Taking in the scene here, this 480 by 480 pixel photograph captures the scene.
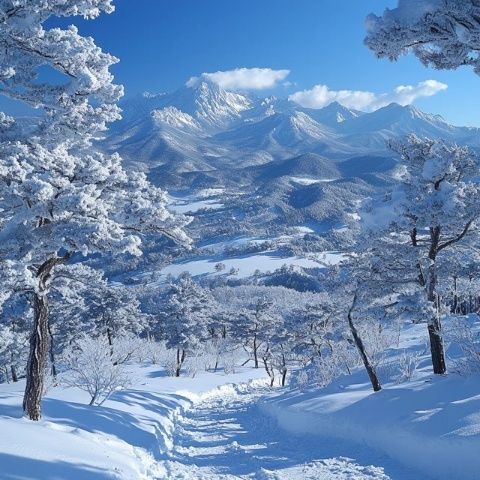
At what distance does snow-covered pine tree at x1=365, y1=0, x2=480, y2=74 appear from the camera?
20.0 feet

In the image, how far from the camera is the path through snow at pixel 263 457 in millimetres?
10398

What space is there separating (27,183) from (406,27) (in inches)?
270

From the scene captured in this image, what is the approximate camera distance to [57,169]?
32.0 ft

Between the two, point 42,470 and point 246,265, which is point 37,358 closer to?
point 42,470

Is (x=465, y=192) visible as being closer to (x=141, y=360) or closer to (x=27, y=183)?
(x=27, y=183)

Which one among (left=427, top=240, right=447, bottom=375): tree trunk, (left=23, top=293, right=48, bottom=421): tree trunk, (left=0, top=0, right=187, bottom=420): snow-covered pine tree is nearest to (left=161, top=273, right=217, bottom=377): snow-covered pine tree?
(left=427, top=240, right=447, bottom=375): tree trunk

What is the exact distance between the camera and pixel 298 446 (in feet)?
43.7

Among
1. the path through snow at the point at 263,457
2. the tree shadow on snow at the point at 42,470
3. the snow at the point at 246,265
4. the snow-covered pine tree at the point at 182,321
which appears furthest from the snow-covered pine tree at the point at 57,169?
the snow at the point at 246,265

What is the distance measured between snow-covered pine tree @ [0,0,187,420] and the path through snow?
4.35 meters

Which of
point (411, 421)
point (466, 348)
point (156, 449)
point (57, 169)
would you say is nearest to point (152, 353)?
point (156, 449)

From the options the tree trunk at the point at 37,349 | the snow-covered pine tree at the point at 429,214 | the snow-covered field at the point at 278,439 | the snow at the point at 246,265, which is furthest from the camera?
the snow at the point at 246,265

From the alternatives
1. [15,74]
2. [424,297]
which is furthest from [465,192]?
[15,74]

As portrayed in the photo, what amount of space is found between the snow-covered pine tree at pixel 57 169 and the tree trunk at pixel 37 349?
0.08ft

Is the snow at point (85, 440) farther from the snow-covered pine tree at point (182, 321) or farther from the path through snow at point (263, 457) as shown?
the snow-covered pine tree at point (182, 321)
